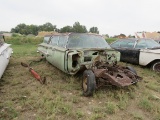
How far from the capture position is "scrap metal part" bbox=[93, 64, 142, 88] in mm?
4535

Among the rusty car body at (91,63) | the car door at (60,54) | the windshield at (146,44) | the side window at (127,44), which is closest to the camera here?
the rusty car body at (91,63)

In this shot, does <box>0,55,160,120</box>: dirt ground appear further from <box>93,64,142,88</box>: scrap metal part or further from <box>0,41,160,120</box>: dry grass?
<box>93,64,142,88</box>: scrap metal part

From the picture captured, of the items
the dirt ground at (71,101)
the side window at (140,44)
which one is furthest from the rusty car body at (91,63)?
the side window at (140,44)

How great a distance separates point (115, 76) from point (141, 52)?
3297mm

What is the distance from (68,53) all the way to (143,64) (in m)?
3.89

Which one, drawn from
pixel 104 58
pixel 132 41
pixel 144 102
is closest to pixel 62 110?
pixel 144 102

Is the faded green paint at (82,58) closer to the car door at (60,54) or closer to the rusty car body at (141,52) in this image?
the car door at (60,54)

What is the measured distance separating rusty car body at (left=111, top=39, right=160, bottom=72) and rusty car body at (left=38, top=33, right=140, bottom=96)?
2150mm

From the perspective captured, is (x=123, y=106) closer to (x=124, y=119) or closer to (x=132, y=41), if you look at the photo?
(x=124, y=119)

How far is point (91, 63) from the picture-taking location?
5.19 m

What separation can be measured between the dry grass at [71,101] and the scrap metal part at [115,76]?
30 centimetres

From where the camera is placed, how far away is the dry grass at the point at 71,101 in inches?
143

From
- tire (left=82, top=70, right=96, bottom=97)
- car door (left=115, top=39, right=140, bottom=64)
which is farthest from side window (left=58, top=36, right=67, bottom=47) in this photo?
car door (left=115, top=39, right=140, bottom=64)

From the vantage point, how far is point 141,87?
5.36 metres
